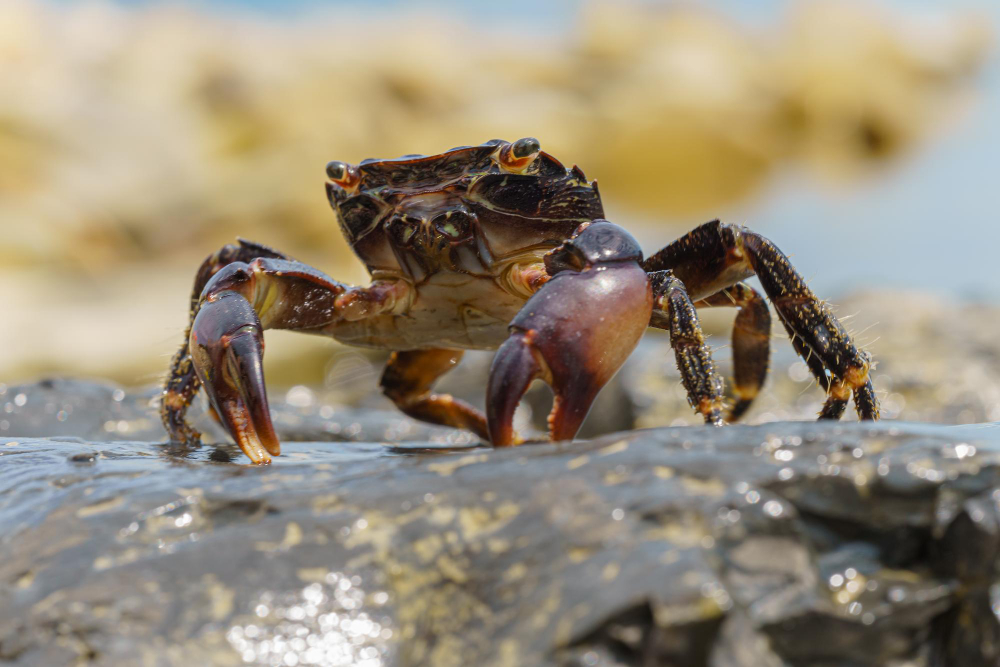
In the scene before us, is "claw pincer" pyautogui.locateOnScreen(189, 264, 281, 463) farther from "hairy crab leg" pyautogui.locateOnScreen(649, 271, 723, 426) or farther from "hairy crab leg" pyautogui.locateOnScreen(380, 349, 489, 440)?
"hairy crab leg" pyautogui.locateOnScreen(380, 349, 489, 440)

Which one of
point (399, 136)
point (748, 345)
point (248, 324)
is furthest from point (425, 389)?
point (399, 136)

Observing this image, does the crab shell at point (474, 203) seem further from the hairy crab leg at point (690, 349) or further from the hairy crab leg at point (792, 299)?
the hairy crab leg at point (690, 349)

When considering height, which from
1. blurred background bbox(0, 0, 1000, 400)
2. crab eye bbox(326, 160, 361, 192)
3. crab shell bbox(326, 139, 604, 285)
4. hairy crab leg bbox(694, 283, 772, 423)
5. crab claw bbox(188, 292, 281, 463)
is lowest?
crab claw bbox(188, 292, 281, 463)

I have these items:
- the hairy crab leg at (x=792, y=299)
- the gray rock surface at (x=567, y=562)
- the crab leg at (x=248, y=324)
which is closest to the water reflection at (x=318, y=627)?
the gray rock surface at (x=567, y=562)

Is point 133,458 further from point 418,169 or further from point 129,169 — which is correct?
point 129,169

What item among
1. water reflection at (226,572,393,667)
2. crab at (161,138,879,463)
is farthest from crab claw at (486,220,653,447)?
water reflection at (226,572,393,667)

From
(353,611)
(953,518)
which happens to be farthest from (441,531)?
(953,518)
